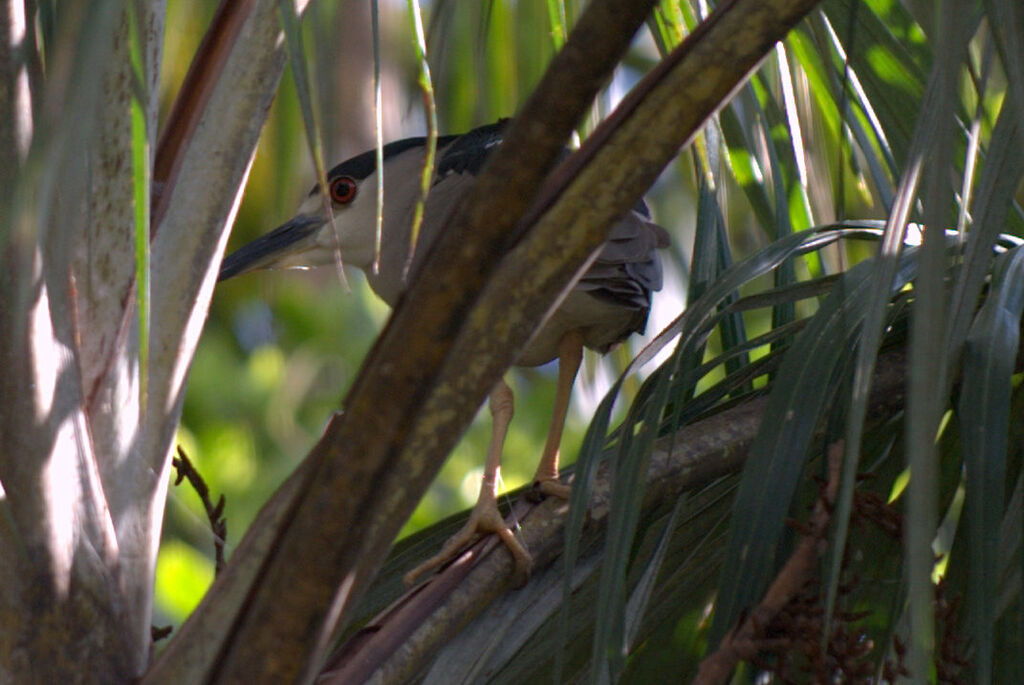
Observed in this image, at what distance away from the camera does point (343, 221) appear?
1.64 meters

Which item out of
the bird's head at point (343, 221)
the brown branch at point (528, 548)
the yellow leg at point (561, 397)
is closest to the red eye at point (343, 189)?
the bird's head at point (343, 221)

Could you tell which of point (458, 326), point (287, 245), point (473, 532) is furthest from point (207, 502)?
point (287, 245)

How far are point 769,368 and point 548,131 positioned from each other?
0.45m

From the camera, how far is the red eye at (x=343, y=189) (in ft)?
5.37

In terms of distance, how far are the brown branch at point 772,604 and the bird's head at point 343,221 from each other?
3.22 feet

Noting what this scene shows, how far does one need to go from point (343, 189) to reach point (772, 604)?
42.3 inches

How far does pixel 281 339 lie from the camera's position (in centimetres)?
464

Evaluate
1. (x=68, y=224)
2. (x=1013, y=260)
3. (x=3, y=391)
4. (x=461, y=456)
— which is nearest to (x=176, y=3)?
(x=3, y=391)

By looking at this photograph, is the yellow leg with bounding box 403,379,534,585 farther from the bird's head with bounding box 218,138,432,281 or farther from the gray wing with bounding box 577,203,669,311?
the bird's head with bounding box 218,138,432,281

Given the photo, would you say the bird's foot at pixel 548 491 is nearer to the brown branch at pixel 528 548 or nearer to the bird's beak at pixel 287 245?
the brown branch at pixel 528 548

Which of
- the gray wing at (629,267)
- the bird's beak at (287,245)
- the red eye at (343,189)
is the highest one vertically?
the red eye at (343,189)

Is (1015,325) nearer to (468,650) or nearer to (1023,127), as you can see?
(1023,127)

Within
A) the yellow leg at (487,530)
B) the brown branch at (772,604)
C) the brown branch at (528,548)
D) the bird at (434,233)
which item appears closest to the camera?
the brown branch at (772,604)

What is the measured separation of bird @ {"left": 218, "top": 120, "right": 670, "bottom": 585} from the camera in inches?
47.8
